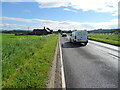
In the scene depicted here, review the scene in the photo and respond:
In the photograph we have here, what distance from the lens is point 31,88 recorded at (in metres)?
5.08

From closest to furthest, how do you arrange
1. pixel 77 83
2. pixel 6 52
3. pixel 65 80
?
pixel 77 83 < pixel 65 80 < pixel 6 52

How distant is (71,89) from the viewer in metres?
5.11

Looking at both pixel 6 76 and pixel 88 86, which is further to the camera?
pixel 6 76

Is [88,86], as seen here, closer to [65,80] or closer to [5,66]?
[65,80]

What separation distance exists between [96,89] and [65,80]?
1.42m

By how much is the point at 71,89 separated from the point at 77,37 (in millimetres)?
19779

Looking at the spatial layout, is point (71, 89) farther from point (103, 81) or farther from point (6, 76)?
point (6, 76)

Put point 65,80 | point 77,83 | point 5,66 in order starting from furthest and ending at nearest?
1. point 5,66
2. point 65,80
3. point 77,83

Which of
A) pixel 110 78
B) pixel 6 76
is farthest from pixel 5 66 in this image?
pixel 110 78

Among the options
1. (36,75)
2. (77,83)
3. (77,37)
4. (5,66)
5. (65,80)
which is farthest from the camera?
(77,37)

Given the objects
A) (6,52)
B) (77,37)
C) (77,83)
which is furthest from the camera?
(77,37)

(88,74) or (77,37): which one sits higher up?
(77,37)

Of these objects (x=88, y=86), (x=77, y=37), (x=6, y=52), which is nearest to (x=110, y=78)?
(x=88, y=86)

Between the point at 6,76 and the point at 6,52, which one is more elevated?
the point at 6,52
